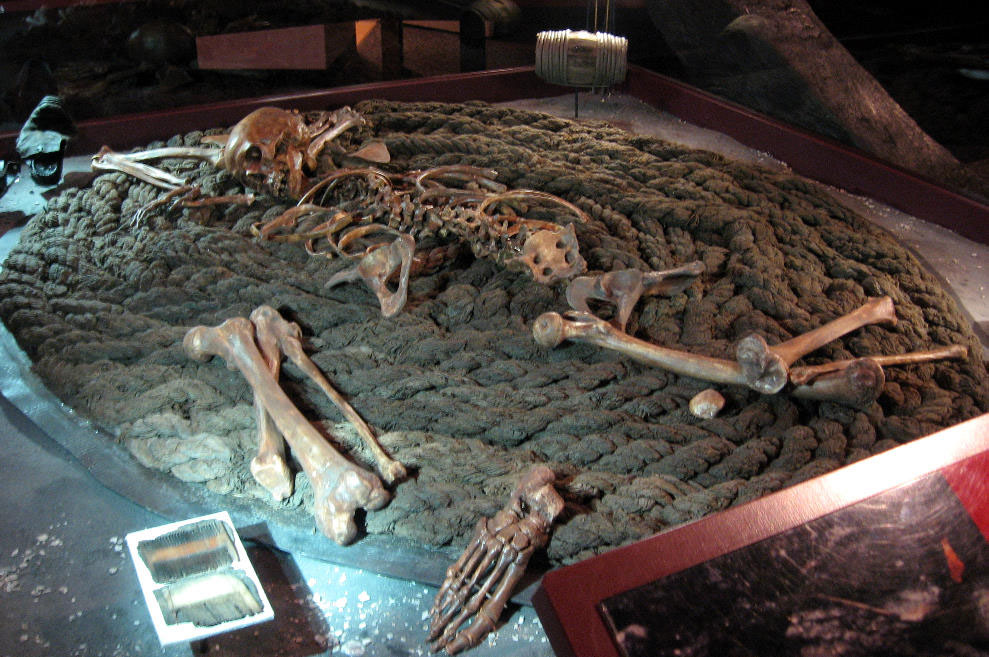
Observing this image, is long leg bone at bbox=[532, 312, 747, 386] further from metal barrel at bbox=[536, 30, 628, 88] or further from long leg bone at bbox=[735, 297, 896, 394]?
metal barrel at bbox=[536, 30, 628, 88]

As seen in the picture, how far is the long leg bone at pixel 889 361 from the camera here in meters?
2.44

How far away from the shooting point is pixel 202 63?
177 inches

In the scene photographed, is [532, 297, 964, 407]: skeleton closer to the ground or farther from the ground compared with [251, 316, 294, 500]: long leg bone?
farther from the ground

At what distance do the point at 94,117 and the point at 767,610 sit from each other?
4.15 metres

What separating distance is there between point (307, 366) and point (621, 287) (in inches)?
39.3

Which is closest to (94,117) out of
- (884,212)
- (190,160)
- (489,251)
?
(190,160)

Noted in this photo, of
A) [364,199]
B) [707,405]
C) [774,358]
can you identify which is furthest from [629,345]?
[364,199]

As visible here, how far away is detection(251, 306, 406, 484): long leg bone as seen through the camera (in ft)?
7.36

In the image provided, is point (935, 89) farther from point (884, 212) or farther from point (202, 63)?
point (202, 63)

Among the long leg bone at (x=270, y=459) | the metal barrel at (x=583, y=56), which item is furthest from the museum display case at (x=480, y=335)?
the metal barrel at (x=583, y=56)

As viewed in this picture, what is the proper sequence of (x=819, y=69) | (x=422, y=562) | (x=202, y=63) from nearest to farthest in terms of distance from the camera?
(x=422, y=562)
(x=819, y=69)
(x=202, y=63)

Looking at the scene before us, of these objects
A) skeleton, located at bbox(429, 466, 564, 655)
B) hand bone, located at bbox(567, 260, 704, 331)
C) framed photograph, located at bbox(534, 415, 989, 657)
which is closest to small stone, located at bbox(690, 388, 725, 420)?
hand bone, located at bbox(567, 260, 704, 331)

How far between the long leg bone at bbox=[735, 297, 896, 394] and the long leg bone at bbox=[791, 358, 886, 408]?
9 cm

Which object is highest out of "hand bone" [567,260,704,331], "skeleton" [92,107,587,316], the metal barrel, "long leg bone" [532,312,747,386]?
the metal barrel
